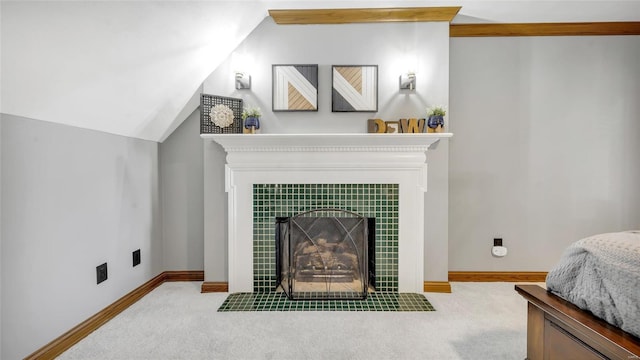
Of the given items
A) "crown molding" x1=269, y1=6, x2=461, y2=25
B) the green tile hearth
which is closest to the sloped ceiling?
"crown molding" x1=269, y1=6, x2=461, y2=25

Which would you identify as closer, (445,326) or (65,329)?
(65,329)

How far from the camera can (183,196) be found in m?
2.81

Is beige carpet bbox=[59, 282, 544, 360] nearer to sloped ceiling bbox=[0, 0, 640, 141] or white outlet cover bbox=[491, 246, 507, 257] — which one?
white outlet cover bbox=[491, 246, 507, 257]

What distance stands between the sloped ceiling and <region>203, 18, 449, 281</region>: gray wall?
17 centimetres

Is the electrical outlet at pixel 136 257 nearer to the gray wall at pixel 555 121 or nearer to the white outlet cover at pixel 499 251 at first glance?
the gray wall at pixel 555 121

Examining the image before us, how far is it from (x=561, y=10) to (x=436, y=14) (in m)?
1.06

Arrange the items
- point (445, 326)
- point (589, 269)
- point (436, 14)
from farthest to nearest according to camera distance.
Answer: point (436, 14)
point (445, 326)
point (589, 269)

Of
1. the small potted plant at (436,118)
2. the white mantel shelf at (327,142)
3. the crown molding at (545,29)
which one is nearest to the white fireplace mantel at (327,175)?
the white mantel shelf at (327,142)

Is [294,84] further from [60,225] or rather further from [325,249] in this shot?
[60,225]

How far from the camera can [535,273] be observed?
9.21 feet

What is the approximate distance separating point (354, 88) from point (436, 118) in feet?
2.34

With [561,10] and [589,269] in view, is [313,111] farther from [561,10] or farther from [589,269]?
[561,10]

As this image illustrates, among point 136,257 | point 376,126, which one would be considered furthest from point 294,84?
point 136,257

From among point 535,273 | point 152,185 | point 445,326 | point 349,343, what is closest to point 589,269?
point 445,326
